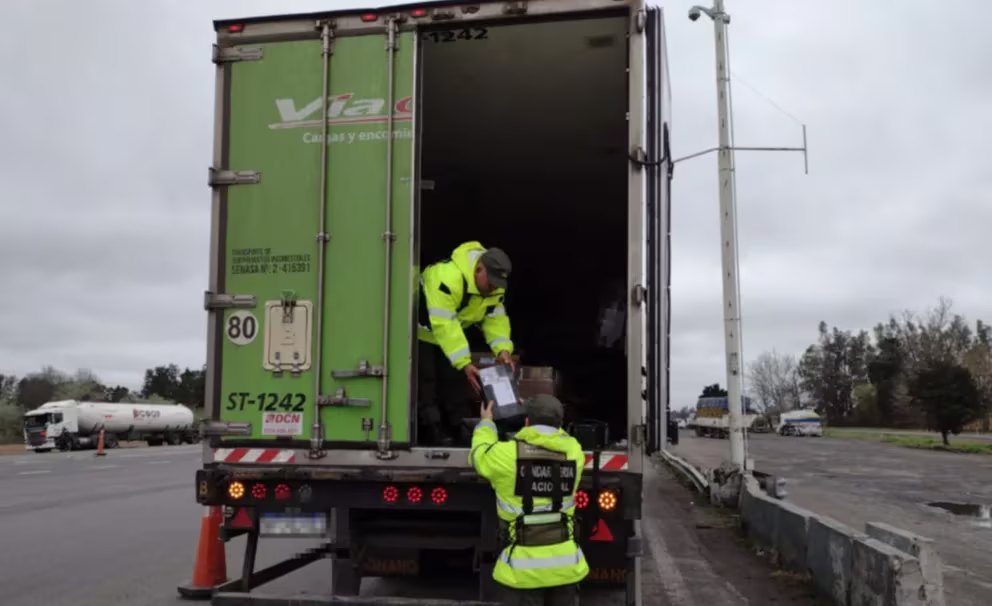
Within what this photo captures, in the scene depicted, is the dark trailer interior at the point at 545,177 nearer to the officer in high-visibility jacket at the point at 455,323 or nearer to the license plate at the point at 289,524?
the officer in high-visibility jacket at the point at 455,323

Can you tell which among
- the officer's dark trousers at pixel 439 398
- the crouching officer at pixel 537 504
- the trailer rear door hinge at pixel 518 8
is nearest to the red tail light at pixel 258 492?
the officer's dark trousers at pixel 439 398

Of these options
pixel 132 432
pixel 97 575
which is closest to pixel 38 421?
pixel 132 432

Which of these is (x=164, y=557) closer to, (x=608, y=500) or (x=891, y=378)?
(x=608, y=500)

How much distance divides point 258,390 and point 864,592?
408cm

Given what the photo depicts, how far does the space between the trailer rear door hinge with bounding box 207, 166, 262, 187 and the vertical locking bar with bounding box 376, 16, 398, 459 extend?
886mm

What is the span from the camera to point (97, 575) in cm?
781

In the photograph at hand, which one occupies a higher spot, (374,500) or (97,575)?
(374,500)

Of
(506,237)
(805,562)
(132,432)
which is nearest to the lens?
(805,562)

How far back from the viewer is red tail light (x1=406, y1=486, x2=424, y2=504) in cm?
488

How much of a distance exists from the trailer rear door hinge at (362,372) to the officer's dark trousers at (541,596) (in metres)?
1.52

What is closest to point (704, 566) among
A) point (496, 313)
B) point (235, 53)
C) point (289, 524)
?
point (496, 313)

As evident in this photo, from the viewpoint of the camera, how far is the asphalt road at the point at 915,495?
8805 millimetres

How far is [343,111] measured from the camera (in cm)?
525

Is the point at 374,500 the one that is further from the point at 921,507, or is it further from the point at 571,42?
the point at 921,507
